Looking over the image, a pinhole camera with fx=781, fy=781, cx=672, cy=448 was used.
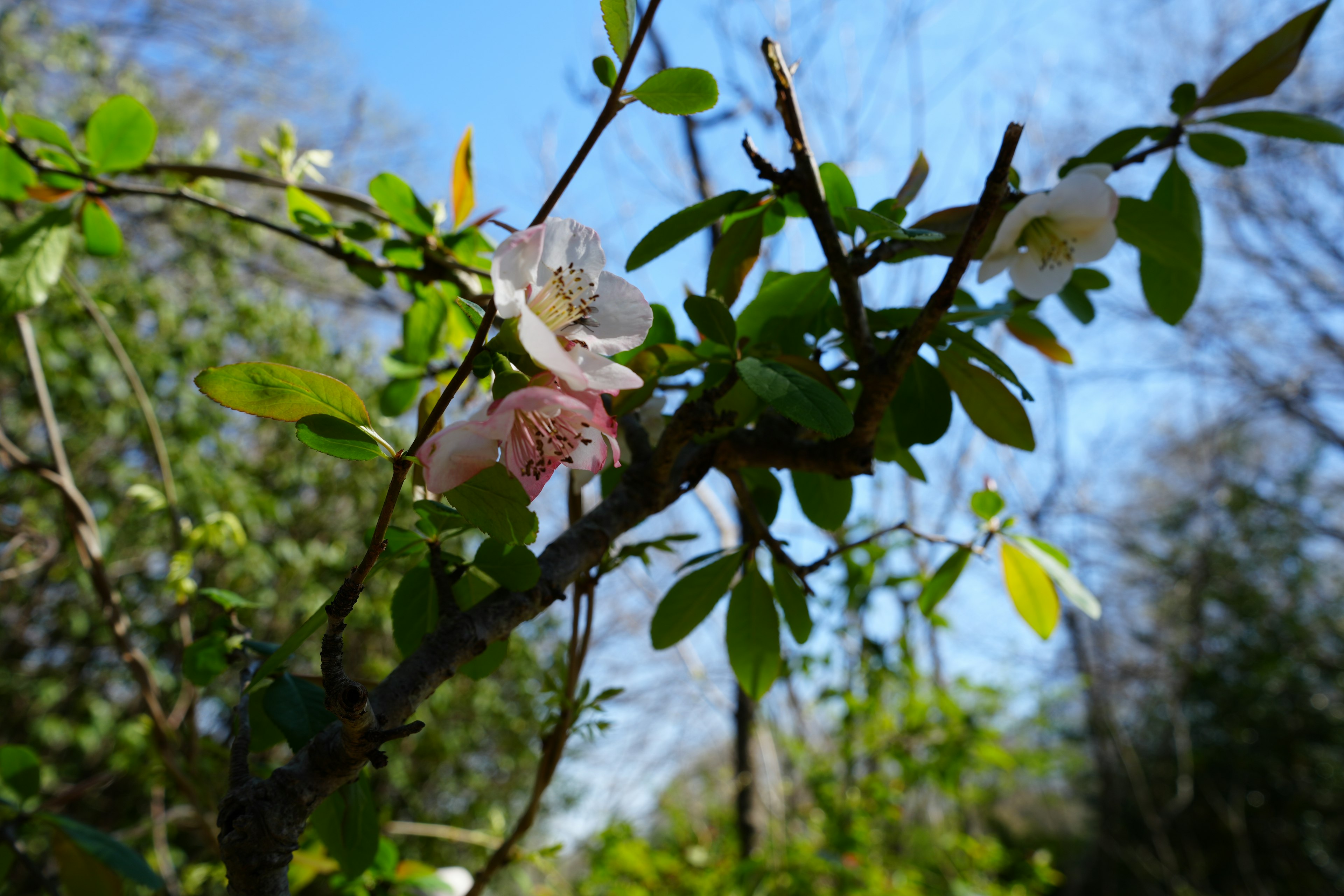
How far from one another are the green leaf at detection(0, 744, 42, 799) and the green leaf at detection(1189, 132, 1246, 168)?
1.21m

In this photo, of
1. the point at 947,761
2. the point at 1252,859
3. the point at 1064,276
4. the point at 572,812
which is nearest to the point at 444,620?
the point at 1064,276

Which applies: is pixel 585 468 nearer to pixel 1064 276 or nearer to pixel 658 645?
pixel 658 645

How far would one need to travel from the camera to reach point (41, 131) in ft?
2.42

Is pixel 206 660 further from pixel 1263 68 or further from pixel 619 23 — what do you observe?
pixel 1263 68

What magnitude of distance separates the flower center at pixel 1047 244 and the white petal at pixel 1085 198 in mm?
26

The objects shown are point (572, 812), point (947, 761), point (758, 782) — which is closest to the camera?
point (947, 761)

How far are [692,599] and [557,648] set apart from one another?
0.17 meters

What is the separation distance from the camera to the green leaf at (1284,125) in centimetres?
65

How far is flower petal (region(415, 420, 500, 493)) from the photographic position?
0.35 m

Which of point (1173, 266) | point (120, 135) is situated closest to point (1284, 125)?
point (1173, 266)

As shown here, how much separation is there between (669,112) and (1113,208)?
0.42m

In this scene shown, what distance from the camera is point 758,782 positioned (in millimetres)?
2566

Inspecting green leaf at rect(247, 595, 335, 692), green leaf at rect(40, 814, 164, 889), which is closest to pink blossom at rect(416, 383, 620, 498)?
green leaf at rect(247, 595, 335, 692)

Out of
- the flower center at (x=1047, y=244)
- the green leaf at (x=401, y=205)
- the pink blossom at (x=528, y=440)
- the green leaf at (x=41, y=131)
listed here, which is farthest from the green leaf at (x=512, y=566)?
the green leaf at (x=41, y=131)
